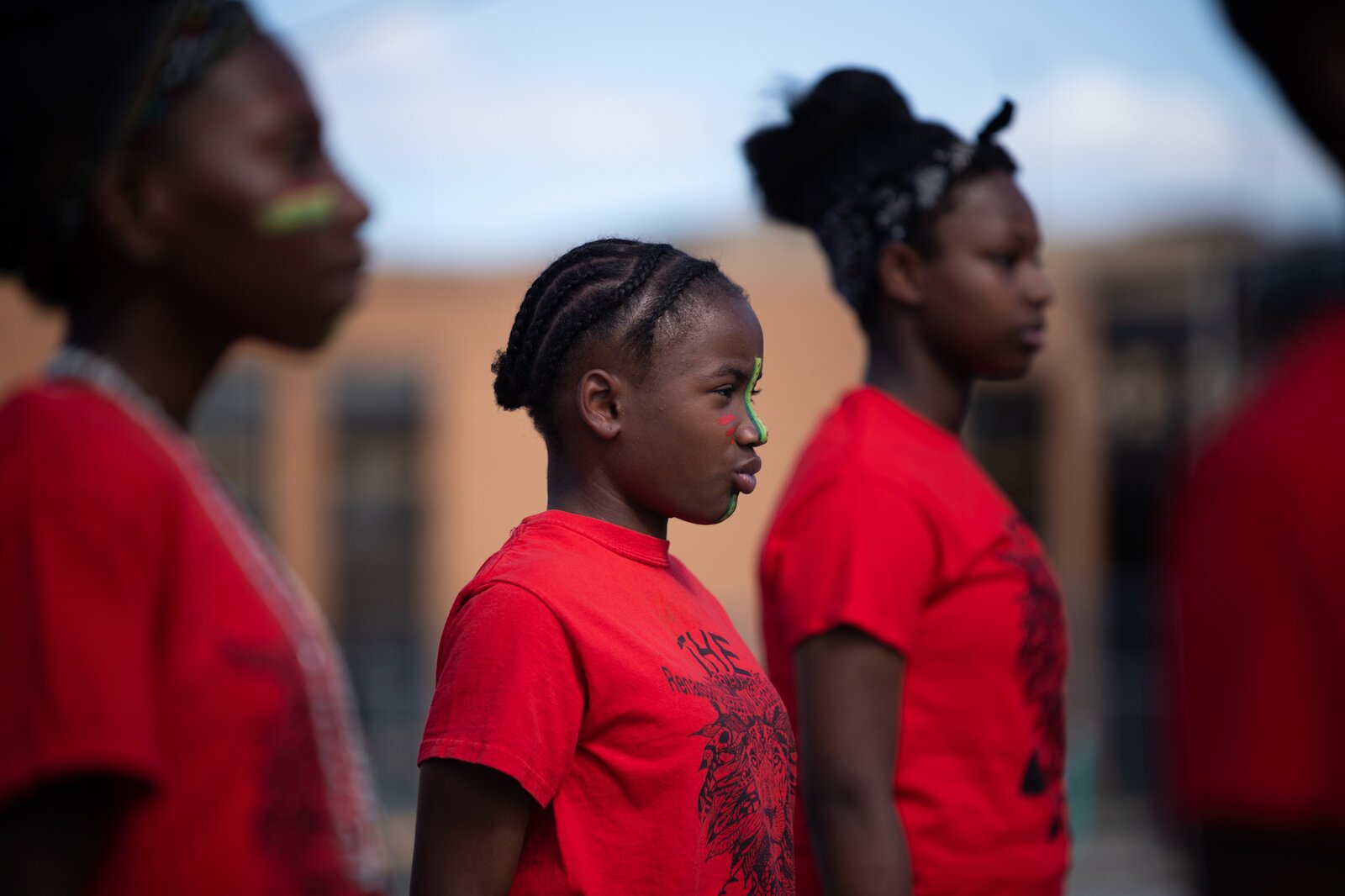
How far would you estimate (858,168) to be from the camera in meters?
2.50

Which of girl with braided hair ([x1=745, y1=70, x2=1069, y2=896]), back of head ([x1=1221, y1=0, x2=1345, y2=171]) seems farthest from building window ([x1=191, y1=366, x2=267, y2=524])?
back of head ([x1=1221, y1=0, x2=1345, y2=171])

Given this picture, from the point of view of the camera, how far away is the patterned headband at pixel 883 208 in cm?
245

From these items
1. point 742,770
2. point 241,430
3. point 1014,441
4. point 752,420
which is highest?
point 1014,441

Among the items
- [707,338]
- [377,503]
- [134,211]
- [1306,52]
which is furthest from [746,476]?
[377,503]

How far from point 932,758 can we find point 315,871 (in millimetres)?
946

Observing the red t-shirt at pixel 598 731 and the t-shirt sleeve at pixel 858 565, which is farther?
the t-shirt sleeve at pixel 858 565

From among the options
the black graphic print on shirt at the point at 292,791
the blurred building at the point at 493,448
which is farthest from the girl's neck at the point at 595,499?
the blurred building at the point at 493,448

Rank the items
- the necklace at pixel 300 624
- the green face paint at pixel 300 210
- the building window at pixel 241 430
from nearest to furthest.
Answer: the necklace at pixel 300 624 < the green face paint at pixel 300 210 < the building window at pixel 241 430

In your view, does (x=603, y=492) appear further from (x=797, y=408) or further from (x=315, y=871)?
(x=797, y=408)

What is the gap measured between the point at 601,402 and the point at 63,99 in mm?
955

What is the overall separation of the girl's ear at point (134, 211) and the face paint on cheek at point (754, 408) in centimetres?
95

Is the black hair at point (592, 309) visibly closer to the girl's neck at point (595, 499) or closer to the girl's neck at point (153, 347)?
the girl's neck at point (595, 499)

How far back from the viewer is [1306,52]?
1242mm

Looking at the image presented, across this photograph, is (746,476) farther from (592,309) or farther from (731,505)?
(592,309)
